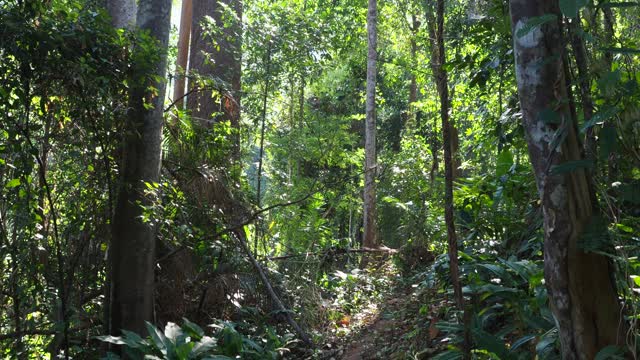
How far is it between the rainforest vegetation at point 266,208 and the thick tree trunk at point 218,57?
0.21 feet

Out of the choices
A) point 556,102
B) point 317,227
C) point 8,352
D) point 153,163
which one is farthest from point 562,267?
point 317,227

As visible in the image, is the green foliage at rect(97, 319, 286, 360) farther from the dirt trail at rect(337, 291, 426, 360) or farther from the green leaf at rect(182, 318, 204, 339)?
the dirt trail at rect(337, 291, 426, 360)

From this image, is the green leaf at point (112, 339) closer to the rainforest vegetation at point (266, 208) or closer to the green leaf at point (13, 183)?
the rainforest vegetation at point (266, 208)

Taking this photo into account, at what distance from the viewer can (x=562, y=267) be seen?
326cm

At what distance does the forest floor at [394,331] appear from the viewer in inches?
241

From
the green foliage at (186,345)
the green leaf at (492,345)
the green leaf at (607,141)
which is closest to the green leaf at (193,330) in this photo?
the green foliage at (186,345)

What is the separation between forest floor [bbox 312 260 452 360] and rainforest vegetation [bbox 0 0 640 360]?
39mm

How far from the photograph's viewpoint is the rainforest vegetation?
3287 mm

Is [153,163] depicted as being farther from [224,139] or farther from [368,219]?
[368,219]

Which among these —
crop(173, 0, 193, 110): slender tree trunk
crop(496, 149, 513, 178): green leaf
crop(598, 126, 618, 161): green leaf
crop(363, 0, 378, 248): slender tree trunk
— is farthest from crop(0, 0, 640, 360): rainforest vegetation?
crop(363, 0, 378, 248): slender tree trunk

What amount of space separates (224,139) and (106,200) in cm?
187

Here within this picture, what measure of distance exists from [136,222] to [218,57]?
200 inches

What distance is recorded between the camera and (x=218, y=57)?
34.7 feet

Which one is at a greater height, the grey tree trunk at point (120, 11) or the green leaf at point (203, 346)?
the grey tree trunk at point (120, 11)
